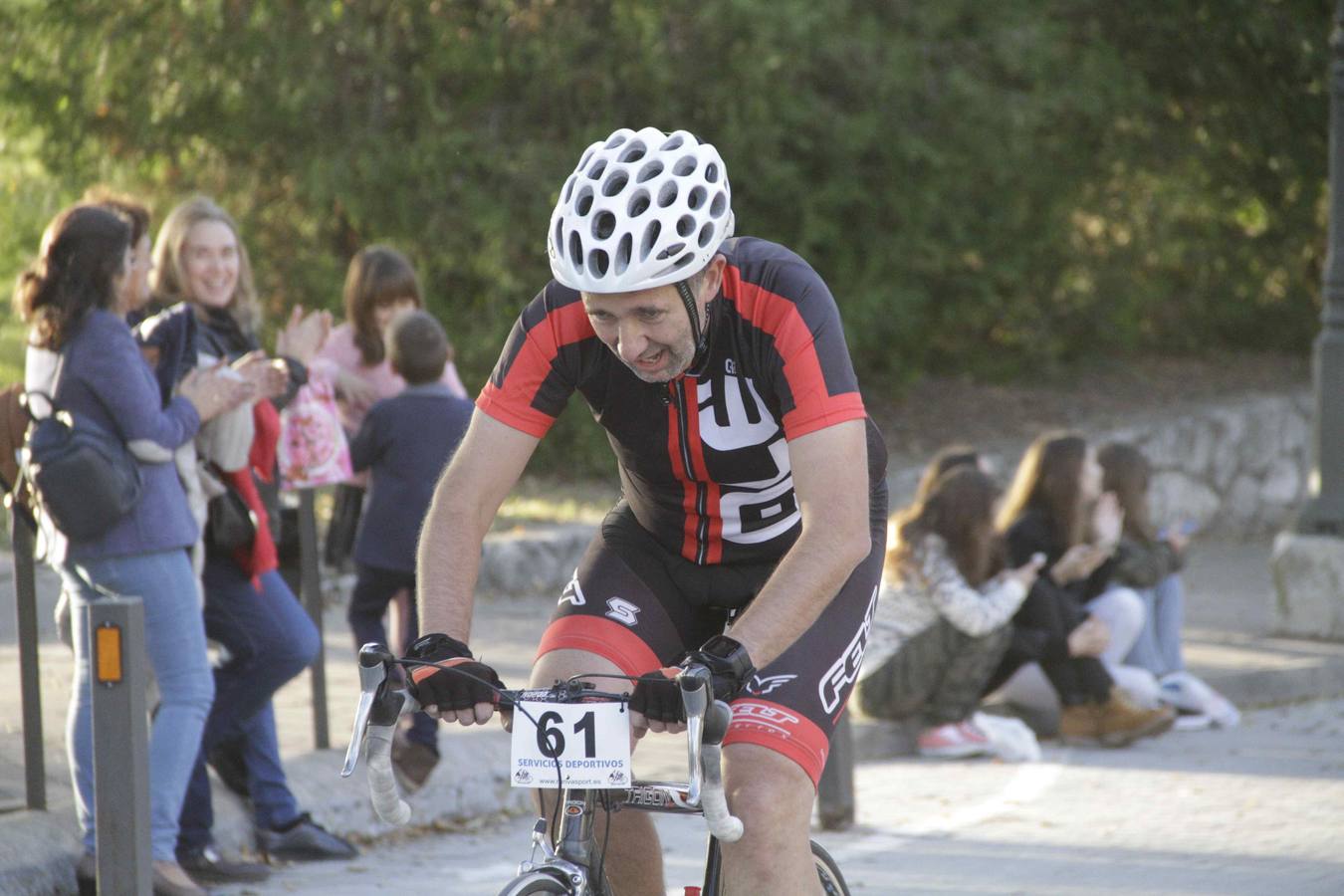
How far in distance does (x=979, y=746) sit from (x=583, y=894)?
5457mm

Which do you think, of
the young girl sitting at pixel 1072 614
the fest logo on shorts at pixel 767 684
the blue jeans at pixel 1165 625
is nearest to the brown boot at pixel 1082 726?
the young girl sitting at pixel 1072 614

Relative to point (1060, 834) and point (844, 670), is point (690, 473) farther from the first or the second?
point (1060, 834)

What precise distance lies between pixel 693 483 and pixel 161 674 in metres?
2.19

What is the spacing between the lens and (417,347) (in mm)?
6738

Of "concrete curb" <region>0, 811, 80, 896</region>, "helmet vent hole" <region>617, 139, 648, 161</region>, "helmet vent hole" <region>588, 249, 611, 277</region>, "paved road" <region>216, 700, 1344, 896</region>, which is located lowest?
"paved road" <region>216, 700, 1344, 896</region>

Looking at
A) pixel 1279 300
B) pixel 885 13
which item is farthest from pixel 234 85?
pixel 1279 300

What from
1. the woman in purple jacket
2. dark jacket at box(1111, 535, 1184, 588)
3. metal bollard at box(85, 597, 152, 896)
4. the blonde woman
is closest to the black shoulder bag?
the woman in purple jacket

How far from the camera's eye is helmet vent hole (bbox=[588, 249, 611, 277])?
327 cm

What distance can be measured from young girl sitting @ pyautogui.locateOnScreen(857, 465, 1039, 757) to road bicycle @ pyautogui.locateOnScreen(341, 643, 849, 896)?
4.97 metres

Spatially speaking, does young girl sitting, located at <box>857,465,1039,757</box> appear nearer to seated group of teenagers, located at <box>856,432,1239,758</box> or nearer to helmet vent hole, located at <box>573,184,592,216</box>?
seated group of teenagers, located at <box>856,432,1239,758</box>

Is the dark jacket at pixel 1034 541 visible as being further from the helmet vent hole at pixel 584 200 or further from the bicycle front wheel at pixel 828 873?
the helmet vent hole at pixel 584 200

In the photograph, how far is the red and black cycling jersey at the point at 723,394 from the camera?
3480 mm

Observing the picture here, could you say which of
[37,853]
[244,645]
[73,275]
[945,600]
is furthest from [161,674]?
[945,600]

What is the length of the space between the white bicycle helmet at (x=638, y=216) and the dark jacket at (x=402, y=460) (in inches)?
132
